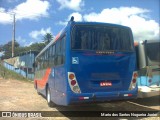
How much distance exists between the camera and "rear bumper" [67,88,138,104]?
8195 millimetres

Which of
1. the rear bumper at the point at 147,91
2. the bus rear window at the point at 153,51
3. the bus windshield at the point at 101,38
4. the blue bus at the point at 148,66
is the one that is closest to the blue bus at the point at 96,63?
the bus windshield at the point at 101,38

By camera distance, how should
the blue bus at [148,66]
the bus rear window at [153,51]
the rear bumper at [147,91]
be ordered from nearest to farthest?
1. the blue bus at [148,66]
2. the bus rear window at [153,51]
3. the rear bumper at [147,91]

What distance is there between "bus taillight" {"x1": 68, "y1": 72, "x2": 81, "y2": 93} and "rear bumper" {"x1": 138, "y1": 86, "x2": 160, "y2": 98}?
4.07 m

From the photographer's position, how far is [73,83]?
827 cm

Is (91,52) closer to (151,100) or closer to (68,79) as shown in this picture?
(68,79)

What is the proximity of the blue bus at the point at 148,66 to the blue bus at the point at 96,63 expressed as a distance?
889 mm

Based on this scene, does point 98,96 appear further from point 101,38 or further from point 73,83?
point 101,38

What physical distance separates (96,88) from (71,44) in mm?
1534

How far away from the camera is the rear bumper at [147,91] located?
1141 cm

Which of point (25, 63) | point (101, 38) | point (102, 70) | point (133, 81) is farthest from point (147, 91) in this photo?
point (25, 63)

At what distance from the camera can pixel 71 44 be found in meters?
8.42

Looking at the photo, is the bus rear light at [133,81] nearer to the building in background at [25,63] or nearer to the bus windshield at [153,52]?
the bus windshield at [153,52]

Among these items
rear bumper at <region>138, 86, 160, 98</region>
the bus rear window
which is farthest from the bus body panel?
rear bumper at <region>138, 86, 160, 98</region>

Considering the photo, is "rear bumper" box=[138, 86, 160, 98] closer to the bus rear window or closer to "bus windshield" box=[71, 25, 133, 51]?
the bus rear window
